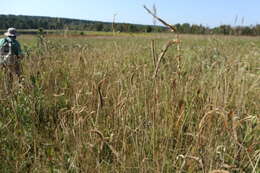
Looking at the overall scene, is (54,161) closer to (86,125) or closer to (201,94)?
(86,125)

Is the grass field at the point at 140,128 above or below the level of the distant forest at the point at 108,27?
below

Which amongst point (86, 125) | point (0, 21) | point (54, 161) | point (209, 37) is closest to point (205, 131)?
point (86, 125)

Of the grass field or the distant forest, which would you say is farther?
the distant forest

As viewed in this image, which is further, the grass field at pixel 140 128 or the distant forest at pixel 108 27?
the distant forest at pixel 108 27

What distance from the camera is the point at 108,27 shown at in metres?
2.27

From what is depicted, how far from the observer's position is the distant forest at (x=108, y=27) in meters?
1.93

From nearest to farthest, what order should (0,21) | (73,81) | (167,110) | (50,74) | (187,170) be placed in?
(187,170) < (167,110) < (73,81) < (50,74) < (0,21)

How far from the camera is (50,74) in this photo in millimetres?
2830

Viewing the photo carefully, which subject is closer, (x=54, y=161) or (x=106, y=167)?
(x=106, y=167)

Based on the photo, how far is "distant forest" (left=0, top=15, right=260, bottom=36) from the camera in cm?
193

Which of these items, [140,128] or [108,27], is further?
[108,27]

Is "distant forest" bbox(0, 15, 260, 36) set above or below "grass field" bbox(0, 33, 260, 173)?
above

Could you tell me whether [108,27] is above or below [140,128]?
above

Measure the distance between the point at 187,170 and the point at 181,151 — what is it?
0.18 metres
